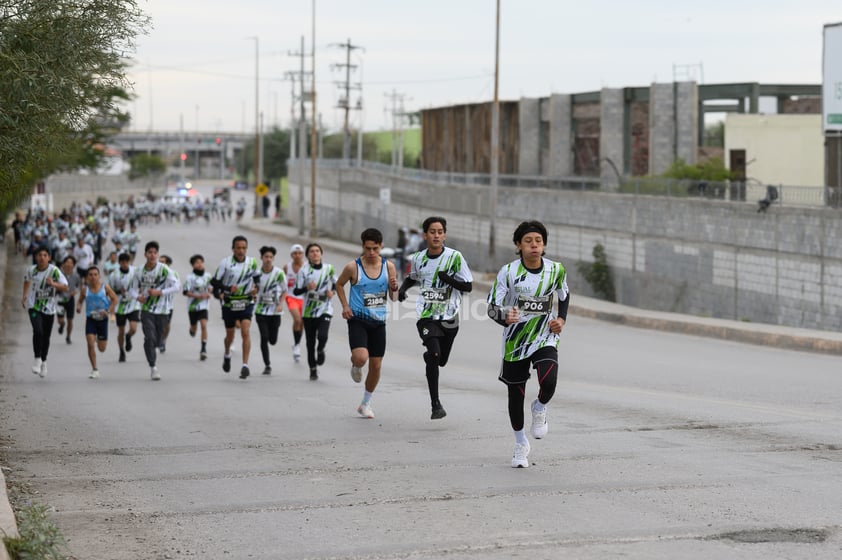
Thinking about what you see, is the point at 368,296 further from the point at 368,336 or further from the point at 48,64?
the point at 48,64

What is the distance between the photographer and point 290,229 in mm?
76188

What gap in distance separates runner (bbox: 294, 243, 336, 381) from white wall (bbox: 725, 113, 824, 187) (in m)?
35.2

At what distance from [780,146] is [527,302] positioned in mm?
42788

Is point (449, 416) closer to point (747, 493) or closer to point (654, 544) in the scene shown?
point (747, 493)

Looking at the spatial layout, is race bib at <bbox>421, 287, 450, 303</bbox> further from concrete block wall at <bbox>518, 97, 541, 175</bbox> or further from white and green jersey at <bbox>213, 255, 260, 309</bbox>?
concrete block wall at <bbox>518, 97, 541, 175</bbox>

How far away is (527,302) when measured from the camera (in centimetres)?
974

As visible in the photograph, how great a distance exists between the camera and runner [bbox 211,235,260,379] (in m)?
17.6

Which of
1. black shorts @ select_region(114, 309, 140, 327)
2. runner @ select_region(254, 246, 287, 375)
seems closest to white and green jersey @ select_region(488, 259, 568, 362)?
runner @ select_region(254, 246, 287, 375)

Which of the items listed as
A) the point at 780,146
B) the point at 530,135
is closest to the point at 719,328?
the point at 780,146

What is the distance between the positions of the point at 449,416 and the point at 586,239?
87.1 ft

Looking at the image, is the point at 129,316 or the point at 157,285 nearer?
the point at 157,285

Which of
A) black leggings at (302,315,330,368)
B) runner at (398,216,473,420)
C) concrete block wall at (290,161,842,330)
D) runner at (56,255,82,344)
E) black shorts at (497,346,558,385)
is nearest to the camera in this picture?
black shorts at (497,346,558,385)

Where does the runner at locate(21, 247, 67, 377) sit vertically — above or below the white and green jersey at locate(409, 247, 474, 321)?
below

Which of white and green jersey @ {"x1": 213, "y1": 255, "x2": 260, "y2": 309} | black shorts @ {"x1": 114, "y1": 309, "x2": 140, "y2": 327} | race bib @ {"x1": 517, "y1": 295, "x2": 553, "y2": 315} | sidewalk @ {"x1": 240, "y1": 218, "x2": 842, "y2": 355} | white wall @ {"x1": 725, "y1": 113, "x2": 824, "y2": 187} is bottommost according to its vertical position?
sidewalk @ {"x1": 240, "y1": 218, "x2": 842, "y2": 355}
